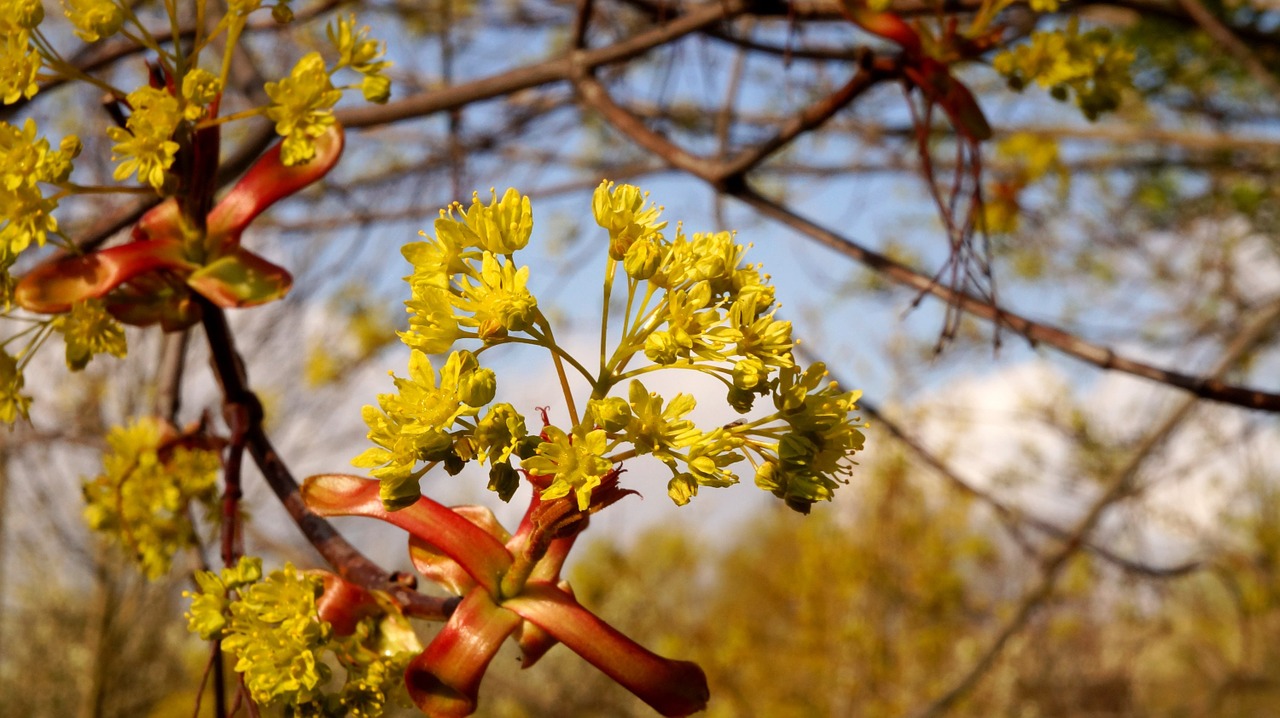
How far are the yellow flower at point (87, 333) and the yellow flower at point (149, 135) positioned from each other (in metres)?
0.17

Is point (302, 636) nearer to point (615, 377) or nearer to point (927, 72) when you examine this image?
point (615, 377)

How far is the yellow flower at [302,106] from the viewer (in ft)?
3.03

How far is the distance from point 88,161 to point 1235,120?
14.7 feet

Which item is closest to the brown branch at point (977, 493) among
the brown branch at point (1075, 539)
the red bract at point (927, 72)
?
the brown branch at point (1075, 539)

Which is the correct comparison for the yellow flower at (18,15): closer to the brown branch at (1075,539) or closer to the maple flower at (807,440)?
the maple flower at (807,440)

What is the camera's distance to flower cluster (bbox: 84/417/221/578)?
1212 mm

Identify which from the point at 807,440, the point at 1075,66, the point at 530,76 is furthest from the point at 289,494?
the point at 1075,66

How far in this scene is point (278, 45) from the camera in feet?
10.9

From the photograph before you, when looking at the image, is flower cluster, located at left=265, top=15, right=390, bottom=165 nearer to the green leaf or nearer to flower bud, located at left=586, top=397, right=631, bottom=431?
the green leaf

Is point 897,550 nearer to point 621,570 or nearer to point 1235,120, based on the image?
point 621,570

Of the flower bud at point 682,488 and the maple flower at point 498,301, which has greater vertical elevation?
the maple flower at point 498,301

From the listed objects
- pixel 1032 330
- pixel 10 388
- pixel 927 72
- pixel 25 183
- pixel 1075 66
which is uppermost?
pixel 1075 66

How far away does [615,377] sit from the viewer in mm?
774

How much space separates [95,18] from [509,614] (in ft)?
2.18
